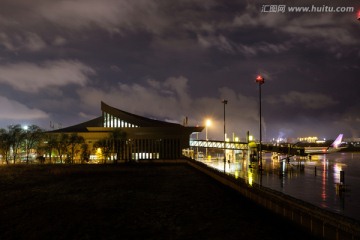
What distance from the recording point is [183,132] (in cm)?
13038

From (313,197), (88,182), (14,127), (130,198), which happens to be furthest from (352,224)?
(14,127)

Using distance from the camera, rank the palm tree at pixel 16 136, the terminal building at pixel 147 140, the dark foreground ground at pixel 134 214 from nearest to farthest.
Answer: the dark foreground ground at pixel 134 214 → the palm tree at pixel 16 136 → the terminal building at pixel 147 140

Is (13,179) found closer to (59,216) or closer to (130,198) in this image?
(130,198)

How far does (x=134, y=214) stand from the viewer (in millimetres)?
35688

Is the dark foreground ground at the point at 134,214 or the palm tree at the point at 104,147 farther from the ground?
the palm tree at the point at 104,147

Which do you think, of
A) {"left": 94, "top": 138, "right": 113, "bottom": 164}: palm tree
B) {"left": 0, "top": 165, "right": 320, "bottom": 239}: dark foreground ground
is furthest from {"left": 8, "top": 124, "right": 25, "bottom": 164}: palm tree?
{"left": 0, "top": 165, "right": 320, "bottom": 239}: dark foreground ground

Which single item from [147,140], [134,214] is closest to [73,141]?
[147,140]

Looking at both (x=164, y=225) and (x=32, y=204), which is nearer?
(x=164, y=225)

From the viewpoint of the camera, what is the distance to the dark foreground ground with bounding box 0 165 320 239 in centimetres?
2769

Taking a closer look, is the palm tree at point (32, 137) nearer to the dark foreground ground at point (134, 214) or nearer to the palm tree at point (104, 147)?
the palm tree at point (104, 147)

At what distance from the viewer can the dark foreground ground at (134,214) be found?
27.7 m

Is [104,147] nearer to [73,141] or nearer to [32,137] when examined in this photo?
[73,141]

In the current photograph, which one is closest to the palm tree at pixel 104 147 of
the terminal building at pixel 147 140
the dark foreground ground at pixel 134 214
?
the terminal building at pixel 147 140

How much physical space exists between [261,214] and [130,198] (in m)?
19.2
